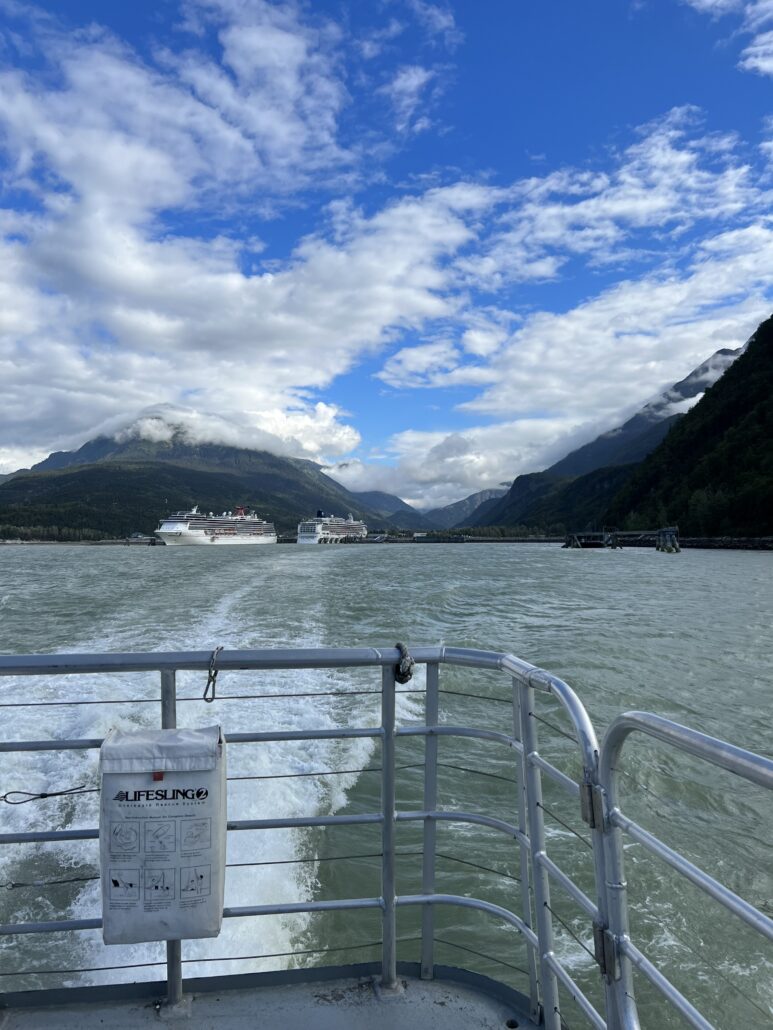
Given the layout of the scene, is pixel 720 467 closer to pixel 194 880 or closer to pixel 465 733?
pixel 465 733

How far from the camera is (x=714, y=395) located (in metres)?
131

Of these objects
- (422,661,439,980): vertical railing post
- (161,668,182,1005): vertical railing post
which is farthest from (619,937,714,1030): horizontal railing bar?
(161,668,182,1005): vertical railing post

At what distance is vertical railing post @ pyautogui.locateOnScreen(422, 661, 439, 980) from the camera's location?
303 centimetres

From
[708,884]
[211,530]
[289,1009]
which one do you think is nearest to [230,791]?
[289,1009]

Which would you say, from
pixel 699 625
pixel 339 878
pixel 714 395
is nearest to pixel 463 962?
pixel 339 878

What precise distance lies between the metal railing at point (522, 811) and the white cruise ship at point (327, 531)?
163625 mm

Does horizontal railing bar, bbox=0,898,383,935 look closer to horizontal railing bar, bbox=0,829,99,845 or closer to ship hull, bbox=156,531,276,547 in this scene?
horizontal railing bar, bbox=0,829,99,845

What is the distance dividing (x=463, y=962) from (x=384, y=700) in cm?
318

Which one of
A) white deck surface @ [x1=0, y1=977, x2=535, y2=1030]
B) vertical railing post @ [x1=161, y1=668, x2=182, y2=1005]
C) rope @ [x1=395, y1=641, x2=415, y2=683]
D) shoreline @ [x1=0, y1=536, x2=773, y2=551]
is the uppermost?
rope @ [x1=395, y1=641, x2=415, y2=683]

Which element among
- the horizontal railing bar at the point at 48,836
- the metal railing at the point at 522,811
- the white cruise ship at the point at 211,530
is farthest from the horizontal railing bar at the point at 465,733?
the white cruise ship at the point at 211,530

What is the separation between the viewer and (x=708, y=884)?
176 cm

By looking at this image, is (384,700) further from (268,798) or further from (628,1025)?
(268,798)

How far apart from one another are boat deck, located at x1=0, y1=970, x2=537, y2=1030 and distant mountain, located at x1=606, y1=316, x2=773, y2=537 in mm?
103475

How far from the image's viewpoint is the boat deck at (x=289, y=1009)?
2.80 m
